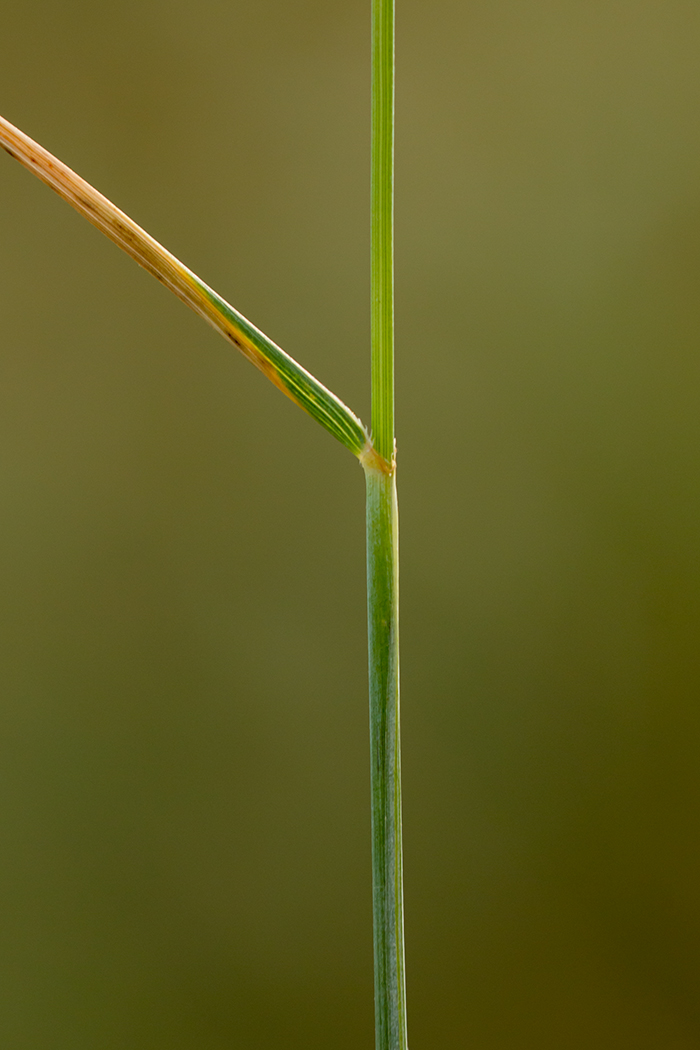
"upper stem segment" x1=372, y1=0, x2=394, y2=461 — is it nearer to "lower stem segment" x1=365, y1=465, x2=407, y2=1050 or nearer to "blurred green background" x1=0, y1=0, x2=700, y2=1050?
"lower stem segment" x1=365, y1=465, x2=407, y2=1050

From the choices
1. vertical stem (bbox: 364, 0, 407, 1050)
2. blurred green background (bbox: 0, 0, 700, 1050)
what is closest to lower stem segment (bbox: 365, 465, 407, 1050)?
vertical stem (bbox: 364, 0, 407, 1050)

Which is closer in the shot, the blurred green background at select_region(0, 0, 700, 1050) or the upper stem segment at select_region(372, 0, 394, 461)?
the upper stem segment at select_region(372, 0, 394, 461)

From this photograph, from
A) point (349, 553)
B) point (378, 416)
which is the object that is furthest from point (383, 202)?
point (349, 553)

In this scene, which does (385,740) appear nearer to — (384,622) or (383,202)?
(384,622)

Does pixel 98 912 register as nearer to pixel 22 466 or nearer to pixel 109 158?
pixel 22 466

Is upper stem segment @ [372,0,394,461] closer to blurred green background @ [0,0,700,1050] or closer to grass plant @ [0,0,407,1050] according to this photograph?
grass plant @ [0,0,407,1050]

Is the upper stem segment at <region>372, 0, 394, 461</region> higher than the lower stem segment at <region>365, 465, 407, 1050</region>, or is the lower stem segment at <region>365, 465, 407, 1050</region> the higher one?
the upper stem segment at <region>372, 0, 394, 461</region>

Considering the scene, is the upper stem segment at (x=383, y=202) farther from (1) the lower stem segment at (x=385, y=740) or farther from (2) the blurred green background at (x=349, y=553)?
(2) the blurred green background at (x=349, y=553)
